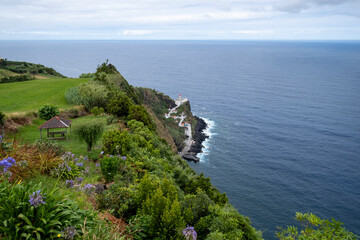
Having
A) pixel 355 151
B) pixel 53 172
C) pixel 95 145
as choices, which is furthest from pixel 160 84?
pixel 53 172

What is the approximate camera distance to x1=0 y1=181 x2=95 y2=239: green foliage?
504cm

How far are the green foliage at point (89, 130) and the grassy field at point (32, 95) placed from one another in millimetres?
13188

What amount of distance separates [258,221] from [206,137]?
30415 mm

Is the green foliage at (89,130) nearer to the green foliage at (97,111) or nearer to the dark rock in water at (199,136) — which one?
the green foliage at (97,111)

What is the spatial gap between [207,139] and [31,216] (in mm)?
56280

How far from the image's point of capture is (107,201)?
9.04m

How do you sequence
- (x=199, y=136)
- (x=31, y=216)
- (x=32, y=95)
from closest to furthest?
(x=31, y=216) < (x=32, y=95) < (x=199, y=136)

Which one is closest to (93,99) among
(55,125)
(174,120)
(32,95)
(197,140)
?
(32,95)

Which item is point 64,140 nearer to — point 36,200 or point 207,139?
point 36,200

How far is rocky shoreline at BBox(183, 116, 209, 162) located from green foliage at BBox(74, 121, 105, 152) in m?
35.2

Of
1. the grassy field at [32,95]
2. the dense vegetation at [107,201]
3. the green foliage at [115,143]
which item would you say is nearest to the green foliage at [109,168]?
the dense vegetation at [107,201]

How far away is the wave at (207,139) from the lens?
5205cm

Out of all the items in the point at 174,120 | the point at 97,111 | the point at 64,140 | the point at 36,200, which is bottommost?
the point at 174,120

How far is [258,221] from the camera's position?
108ft
